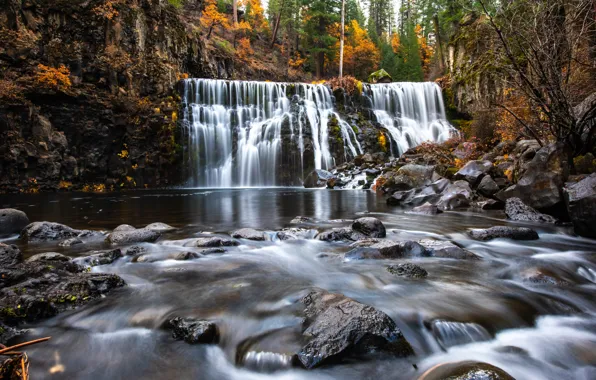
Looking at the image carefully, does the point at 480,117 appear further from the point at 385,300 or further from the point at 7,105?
the point at 7,105

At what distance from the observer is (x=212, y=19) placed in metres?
31.2

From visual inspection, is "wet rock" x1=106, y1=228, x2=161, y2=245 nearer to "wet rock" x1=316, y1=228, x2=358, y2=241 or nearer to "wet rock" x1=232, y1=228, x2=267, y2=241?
"wet rock" x1=232, y1=228, x2=267, y2=241

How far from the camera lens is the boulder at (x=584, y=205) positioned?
5061mm

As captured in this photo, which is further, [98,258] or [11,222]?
[11,222]

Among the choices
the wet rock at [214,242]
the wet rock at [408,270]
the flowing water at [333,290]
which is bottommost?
the flowing water at [333,290]

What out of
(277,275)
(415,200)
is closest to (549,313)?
(277,275)

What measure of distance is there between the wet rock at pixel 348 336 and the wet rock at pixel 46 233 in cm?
540

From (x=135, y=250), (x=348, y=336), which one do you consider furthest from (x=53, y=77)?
(x=348, y=336)

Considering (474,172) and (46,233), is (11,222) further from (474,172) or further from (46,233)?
(474,172)

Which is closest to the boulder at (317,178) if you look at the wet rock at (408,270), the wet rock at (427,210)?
the wet rock at (427,210)

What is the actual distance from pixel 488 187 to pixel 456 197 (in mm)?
973

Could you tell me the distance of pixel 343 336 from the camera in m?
2.38

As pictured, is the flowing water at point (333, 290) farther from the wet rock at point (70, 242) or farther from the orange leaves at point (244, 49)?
the orange leaves at point (244, 49)

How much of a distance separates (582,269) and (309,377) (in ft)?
13.2
